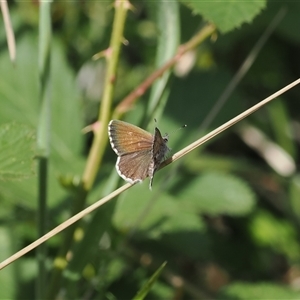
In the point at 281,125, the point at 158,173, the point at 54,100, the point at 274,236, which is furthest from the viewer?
the point at 281,125

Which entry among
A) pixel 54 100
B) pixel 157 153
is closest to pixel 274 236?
pixel 54 100

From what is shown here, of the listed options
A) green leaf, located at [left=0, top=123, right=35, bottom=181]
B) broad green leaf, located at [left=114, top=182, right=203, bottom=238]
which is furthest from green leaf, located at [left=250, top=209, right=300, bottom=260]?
green leaf, located at [left=0, top=123, right=35, bottom=181]

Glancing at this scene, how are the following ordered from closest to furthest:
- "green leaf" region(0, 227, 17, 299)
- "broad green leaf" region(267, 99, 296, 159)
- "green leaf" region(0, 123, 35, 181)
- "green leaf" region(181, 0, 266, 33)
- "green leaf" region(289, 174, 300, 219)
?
"green leaf" region(0, 123, 35, 181) < "green leaf" region(181, 0, 266, 33) < "green leaf" region(0, 227, 17, 299) < "green leaf" region(289, 174, 300, 219) < "broad green leaf" region(267, 99, 296, 159)

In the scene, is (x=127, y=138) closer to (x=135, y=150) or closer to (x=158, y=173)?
(x=135, y=150)

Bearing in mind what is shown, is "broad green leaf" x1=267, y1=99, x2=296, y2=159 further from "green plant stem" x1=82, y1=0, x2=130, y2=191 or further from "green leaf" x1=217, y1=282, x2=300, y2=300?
"green plant stem" x1=82, y1=0, x2=130, y2=191

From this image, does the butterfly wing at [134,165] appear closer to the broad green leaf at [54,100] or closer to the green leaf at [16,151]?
the green leaf at [16,151]

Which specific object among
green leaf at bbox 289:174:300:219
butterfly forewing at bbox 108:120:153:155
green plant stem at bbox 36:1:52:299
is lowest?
butterfly forewing at bbox 108:120:153:155
